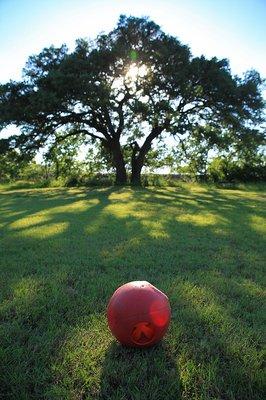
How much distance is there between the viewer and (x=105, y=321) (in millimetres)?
A: 3312

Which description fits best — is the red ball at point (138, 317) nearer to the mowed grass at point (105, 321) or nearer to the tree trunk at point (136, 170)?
the mowed grass at point (105, 321)

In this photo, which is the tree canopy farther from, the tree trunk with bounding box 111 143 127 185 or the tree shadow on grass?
the tree shadow on grass

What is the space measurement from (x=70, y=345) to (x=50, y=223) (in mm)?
5787

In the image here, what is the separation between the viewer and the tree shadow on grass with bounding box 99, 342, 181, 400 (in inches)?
94.6

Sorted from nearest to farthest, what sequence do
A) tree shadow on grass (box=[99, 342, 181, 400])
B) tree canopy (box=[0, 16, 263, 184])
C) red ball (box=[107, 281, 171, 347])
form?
tree shadow on grass (box=[99, 342, 181, 400]), red ball (box=[107, 281, 171, 347]), tree canopy (box=[0, 16, 263, 184])

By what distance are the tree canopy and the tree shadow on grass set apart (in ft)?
65.2

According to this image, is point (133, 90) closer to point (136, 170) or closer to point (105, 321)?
point (136, 170)

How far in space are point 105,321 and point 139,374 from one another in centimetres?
80

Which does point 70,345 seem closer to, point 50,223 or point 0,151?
point 50,223

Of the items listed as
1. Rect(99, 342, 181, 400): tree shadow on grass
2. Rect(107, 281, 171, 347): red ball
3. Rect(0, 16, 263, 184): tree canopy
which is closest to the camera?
Rect(99, 342, 181, 400): tree shadow on grass

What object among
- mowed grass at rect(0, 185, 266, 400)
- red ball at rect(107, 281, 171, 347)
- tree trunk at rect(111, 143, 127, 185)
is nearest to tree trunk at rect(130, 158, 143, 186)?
tree trunk at rect(111, 143, 127, 185)

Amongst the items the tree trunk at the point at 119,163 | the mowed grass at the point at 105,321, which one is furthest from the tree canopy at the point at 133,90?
the mowed grass at the point at 105,321

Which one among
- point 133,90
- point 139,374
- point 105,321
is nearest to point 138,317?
point 139,374

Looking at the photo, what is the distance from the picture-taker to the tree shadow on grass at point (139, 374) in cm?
240
